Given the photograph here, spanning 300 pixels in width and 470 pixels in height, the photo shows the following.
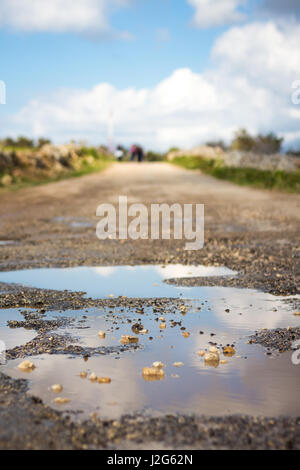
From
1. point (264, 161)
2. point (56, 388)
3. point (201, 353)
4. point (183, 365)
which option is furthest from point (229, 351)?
point (264, 161)

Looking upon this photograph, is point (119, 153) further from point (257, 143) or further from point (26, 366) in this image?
point (26, 366)

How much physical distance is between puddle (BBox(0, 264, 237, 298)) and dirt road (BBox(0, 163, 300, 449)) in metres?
0.25

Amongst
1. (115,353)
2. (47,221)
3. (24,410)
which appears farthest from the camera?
(47,221)

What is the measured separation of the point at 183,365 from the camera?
3.39 metres

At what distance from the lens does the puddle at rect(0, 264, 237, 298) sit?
531 cm

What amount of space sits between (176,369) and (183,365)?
3.0 inches

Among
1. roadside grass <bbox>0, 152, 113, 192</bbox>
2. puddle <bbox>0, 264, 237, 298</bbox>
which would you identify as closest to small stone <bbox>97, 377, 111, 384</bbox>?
puddle <bbox>0, 264, 237, 298</bbox>

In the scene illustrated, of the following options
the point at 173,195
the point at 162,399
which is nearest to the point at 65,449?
the point at 162,399

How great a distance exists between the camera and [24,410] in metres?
2.74

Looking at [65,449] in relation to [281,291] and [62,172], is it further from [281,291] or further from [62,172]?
[62,172]

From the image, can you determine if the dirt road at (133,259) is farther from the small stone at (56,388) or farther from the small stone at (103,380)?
the small stone at (103,380)

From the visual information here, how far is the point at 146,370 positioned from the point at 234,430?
0.78m

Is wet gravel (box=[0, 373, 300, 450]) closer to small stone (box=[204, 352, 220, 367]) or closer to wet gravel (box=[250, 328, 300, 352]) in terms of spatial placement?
small stone (box=[204, 352, 220, 367])

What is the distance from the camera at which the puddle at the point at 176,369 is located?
9.32ft
